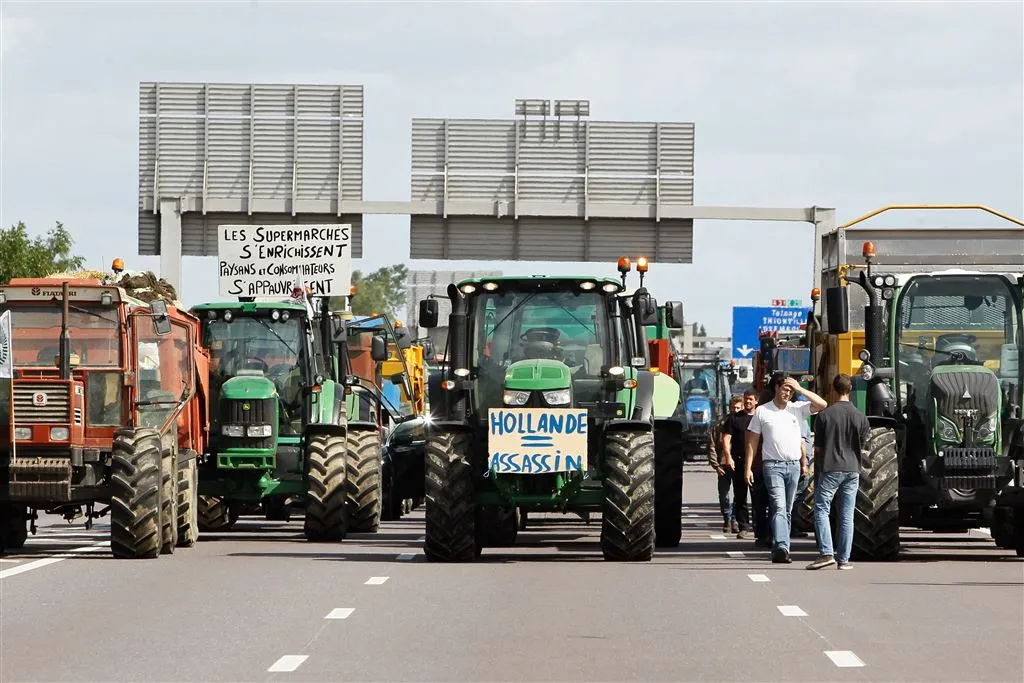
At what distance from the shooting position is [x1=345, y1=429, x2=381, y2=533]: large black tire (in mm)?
25125

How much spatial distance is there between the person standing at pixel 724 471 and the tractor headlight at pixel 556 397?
17.1ft

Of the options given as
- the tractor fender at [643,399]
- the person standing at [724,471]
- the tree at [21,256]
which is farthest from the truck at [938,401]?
the tree at [21,256]

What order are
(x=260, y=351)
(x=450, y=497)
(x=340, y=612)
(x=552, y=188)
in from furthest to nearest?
(x=552, y=188) → (x=260, y=351) → (x=450, y=497) → (x=340, y=612)

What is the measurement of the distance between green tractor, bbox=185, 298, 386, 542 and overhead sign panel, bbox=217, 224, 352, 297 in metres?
4.02

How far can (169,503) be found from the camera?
72.2 feet

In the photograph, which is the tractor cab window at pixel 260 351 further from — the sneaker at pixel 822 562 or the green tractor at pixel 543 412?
the sneaker at pixel 822 562

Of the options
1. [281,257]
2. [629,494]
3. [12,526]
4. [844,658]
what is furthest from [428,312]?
[281,257]

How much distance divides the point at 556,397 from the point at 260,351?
6641mm

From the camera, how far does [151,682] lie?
12.0 metres

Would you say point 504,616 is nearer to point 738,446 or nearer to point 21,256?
point 738,446

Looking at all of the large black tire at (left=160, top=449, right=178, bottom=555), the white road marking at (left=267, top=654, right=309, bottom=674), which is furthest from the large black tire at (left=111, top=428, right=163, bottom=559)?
the white road marking at (left=267, top=654, right=309, bottom=674)

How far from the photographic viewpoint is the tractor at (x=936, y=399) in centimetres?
2064

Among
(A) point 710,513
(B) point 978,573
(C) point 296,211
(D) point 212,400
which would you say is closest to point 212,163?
(C) point 296,211

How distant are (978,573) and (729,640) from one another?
6.22m
